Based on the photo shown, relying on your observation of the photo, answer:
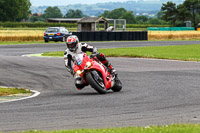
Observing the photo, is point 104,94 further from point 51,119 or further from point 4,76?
point 4,76

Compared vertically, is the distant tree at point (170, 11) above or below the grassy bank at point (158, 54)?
above

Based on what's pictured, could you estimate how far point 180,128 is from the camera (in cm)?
677

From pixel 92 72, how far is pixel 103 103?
1.73m

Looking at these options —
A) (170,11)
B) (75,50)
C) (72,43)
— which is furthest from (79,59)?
(170,11)

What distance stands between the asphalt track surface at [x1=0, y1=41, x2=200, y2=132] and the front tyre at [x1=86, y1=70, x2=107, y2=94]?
0.66 feet

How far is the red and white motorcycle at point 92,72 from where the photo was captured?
38.1ft

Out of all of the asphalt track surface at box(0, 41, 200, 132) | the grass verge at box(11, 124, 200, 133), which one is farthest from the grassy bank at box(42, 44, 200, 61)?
the grass verge at box(11, 124, 200, 133)

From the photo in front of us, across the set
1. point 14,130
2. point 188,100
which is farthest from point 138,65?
point 14,130

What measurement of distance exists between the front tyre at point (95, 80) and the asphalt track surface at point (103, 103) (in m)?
0.20

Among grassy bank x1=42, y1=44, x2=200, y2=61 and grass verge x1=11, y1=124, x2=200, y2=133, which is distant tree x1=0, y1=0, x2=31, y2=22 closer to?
grassy bank x1=42, y1=44, x2=200, y2=61

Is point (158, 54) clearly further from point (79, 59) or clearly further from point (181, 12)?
point (181, 12)

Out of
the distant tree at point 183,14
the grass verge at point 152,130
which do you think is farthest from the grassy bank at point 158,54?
the distant tree at point 183,14

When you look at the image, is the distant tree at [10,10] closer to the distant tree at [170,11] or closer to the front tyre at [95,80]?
the distant tree at [170,11]

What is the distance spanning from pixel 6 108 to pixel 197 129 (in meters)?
4.27
